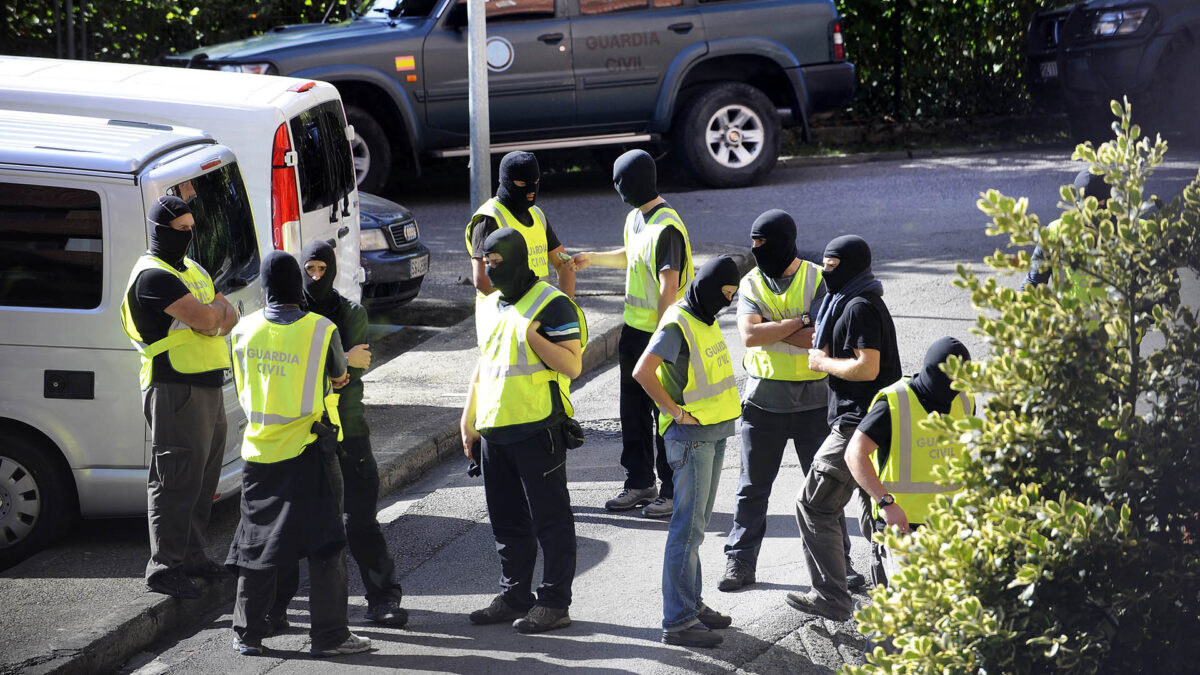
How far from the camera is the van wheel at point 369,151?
12.9m

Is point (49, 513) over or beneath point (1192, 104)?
beneath

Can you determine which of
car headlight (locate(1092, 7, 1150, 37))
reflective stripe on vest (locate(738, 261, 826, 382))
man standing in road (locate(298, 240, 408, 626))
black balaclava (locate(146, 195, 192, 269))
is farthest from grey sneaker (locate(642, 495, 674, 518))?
car headlight (locate(1092, 7, 1150, 37))

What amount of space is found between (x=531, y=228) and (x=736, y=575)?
2021mm

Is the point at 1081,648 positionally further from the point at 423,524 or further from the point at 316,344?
the point at 423,524

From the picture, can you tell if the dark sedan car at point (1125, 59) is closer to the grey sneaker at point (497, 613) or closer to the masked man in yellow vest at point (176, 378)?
the grey sneaker at point (497, 613)

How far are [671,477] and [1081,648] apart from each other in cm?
367

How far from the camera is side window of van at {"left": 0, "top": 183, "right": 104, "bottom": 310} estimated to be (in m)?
5.84

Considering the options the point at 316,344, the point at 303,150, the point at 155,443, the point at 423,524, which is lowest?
the point at 423,524

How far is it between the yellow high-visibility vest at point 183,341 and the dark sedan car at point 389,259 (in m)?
3.64

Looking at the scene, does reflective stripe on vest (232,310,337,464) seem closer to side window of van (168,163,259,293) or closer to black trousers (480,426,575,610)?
black trousers (480,426,575,610)

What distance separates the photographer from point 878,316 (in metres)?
4.96

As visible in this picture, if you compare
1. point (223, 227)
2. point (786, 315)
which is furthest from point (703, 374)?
point (223, 227)

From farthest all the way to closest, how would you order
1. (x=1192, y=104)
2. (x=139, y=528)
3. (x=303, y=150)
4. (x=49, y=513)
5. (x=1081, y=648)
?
(x=1192, y=104)
(x=303, y=150)
(x=139, y=528)
(x=49, y=513)
(x=1081, y=648)

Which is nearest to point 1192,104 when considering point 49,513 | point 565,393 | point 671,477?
point 671,477
